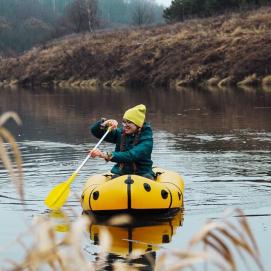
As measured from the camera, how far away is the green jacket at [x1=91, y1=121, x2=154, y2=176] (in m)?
8.37

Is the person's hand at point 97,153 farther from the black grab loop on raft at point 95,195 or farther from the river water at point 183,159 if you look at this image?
the river water at point 183,159

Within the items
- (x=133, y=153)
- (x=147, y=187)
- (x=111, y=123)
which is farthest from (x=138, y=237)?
(x=111, y=123)

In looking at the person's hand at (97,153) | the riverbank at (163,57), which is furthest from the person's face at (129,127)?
the riverbank at (163,57)

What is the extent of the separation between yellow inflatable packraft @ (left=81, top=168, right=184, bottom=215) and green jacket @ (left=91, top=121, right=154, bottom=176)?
0.36 metres

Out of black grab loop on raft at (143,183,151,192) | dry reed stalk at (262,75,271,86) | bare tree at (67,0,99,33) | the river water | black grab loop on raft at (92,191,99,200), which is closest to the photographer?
the river water

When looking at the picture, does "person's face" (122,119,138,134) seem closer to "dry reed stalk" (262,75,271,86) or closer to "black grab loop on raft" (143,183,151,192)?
"black grab loop on raft" (143,183,151,192)

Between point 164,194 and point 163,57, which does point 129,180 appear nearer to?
point 164,194

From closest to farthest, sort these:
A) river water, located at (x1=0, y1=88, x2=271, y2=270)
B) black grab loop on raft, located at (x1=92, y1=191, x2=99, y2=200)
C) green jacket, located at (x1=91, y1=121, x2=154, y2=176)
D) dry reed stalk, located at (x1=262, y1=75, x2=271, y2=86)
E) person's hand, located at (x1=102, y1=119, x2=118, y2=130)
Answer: river water, located at (x1=0, y1=88, x2=271, y2=270)
black grab loop on raft, located at (x1=92, y1=191, x2=99, y2=200)
green jacket, located at (x1=91, y1=121, x2=154, y2=176)
person's hand, located at (x1=102, y1=119, x2=118, y2=130)
dry reed stalk, located at (x1=262, y1=75, x2=271, y2=86)

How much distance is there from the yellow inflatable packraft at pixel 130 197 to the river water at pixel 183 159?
284 mm

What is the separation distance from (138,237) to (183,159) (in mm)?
6036

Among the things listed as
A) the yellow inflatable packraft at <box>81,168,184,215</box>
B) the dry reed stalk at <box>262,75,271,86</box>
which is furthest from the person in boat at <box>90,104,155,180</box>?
the dry reed stalk at <box>262,75,271,86</box>

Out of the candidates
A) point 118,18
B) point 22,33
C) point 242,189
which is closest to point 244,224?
point 242,189

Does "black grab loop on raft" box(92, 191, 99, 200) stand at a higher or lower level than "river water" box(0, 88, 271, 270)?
higher

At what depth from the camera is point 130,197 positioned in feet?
25.8
